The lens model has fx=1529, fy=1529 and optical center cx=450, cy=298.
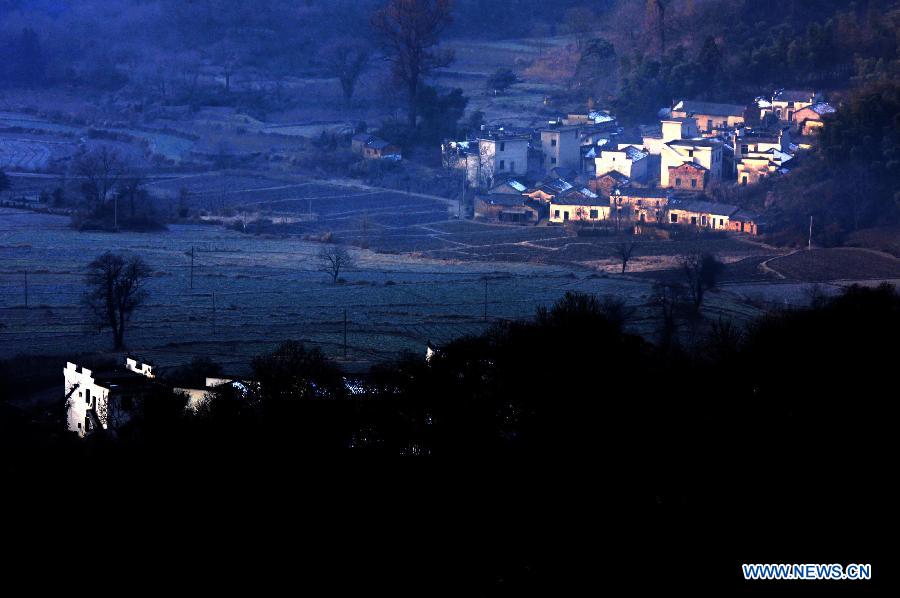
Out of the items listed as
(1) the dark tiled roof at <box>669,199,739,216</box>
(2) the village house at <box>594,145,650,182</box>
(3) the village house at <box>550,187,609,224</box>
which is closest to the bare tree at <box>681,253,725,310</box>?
(1) the dark tiled roof at <box>669,199,739,216</box>

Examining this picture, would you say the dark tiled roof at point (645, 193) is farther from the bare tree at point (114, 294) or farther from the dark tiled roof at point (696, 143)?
the bare tree at point (114, 294)

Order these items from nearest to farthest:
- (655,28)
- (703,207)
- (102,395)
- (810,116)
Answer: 1. (102,395)
2. (703,207)
3. (810,116)
4. (655,28)

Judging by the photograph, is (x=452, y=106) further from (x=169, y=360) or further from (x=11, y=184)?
(x=169, y=360)

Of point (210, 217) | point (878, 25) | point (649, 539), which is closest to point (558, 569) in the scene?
point (649, 539)

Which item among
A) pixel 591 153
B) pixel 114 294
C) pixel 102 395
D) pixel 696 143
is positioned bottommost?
pixel 102 395

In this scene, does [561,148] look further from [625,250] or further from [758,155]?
Result: [625,250]

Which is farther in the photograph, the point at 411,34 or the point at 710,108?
the point at 411,34

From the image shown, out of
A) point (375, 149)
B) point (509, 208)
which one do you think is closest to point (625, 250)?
point (509, 208)
